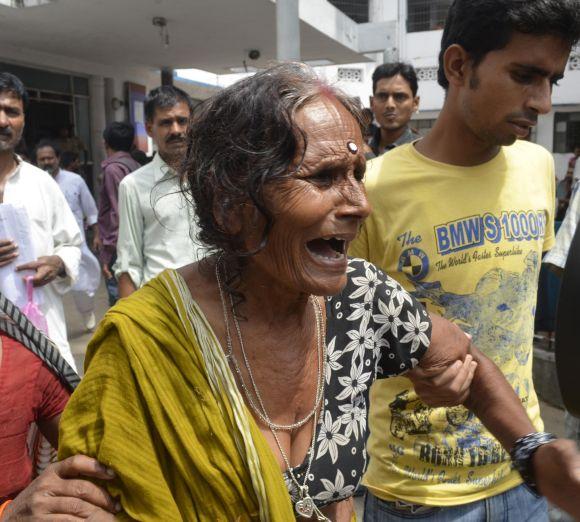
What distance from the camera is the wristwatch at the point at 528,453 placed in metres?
1.47

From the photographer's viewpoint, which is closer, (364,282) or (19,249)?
(364,282)

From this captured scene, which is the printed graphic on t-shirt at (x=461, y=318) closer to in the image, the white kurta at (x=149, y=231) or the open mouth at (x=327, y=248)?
the open mouth at (x=327, y=248)

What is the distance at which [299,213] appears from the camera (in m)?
1.26

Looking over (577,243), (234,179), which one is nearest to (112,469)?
(234,179)

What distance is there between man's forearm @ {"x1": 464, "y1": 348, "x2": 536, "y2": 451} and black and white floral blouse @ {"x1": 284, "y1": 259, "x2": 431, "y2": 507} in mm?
191

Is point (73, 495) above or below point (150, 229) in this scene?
below

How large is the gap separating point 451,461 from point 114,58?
38.6ft

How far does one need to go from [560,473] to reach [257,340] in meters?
0.67

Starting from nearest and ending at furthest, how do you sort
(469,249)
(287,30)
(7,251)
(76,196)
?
(469,249) < (7,251) < (287,30) < (76,196)

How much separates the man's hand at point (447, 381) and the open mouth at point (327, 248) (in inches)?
16.4

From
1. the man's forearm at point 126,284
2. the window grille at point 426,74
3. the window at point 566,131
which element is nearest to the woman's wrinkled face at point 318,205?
the man's forearm at point 126,284

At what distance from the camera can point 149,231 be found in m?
3.57

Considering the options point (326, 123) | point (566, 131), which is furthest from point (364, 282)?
point (566, 131)

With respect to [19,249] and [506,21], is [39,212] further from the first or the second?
[506,21]
